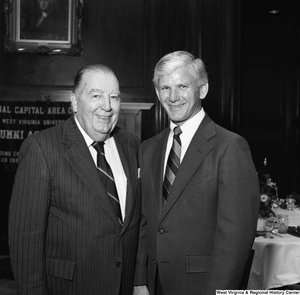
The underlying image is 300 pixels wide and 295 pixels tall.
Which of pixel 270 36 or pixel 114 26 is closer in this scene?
pixel 114 26

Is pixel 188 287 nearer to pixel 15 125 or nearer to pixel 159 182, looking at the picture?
pixel 159 182

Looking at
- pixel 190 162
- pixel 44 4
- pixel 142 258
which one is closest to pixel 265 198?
pixel 142 258

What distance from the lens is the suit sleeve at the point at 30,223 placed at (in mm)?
1967

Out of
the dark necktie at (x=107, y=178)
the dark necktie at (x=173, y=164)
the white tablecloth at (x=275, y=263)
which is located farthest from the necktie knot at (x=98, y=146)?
the white tablecloth at (x=275, y=263)

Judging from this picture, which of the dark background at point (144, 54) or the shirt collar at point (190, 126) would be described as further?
the dark background at point (144, 54)

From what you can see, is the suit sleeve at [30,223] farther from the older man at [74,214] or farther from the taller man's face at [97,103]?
the taller man's face at [97,103]

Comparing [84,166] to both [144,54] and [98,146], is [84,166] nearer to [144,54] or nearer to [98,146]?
[98,146]

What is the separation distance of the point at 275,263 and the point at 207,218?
1487mm

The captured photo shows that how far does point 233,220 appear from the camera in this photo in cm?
184

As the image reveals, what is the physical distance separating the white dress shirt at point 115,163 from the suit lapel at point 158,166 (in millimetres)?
165

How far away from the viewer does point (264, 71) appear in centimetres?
712

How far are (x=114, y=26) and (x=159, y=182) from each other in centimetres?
424

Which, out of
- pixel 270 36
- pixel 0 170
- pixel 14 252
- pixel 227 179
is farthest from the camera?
pixel 270 36

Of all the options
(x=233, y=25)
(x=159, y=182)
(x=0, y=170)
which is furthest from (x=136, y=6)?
(x=159, y=182)
